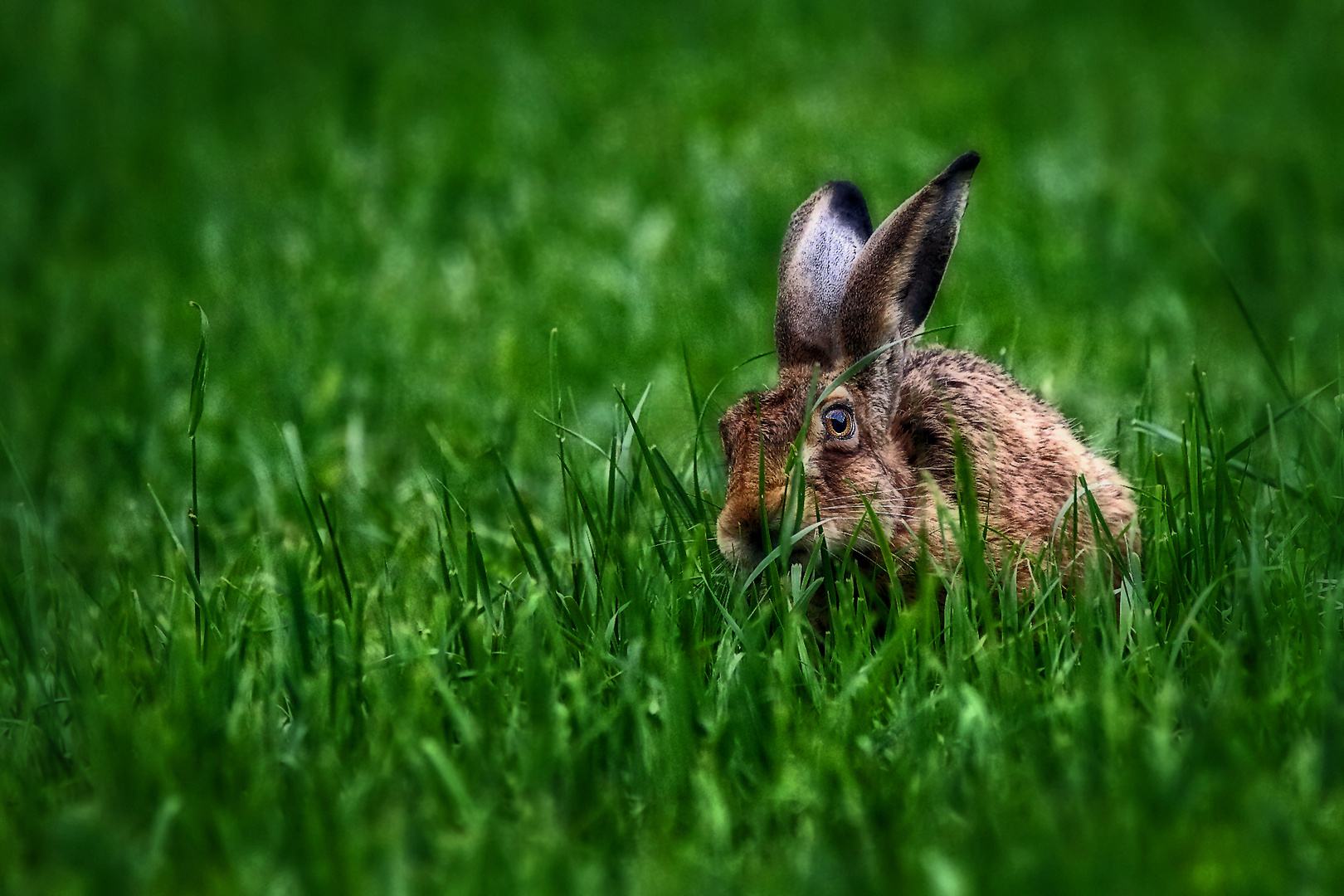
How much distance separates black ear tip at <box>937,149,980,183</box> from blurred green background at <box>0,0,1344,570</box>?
0.67 meters

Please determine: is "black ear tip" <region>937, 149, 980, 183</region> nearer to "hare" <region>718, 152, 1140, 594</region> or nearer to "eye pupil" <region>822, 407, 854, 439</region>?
"hare" <region>718, 152, 1140, 594</region>

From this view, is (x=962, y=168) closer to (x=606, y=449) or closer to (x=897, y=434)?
(x=897, y=434)

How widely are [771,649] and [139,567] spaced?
73.7 inches

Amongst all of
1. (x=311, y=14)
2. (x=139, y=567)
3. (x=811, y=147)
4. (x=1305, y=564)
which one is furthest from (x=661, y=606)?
(x=311, y=14)

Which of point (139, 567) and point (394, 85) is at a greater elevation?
point (394, 85)

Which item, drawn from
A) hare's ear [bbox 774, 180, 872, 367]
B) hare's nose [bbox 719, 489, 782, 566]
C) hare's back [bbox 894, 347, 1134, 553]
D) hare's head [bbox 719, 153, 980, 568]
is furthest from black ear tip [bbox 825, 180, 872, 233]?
hare's nose [bbox 719, 489, 782, 566]

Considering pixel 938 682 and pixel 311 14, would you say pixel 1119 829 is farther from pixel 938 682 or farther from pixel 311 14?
pixel 311 14

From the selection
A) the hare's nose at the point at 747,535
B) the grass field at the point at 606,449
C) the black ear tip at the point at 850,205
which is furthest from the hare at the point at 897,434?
the black ear tip at the point at 850,205

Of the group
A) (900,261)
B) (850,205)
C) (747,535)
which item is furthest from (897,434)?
(850,205)

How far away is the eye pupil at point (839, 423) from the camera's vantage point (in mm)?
3580

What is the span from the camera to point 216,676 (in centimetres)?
288

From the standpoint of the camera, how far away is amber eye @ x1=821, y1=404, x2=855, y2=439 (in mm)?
3580

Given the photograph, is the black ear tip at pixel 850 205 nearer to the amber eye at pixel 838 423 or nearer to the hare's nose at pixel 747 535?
the amber eye at pixel 838 423

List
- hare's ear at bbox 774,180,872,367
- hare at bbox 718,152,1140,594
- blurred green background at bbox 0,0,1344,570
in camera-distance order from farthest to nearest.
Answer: blurred green background at bbox 0,0,1344,570, hare's ear at bbox 774,180,872,367, hare at bbox 718,152,1140,594
